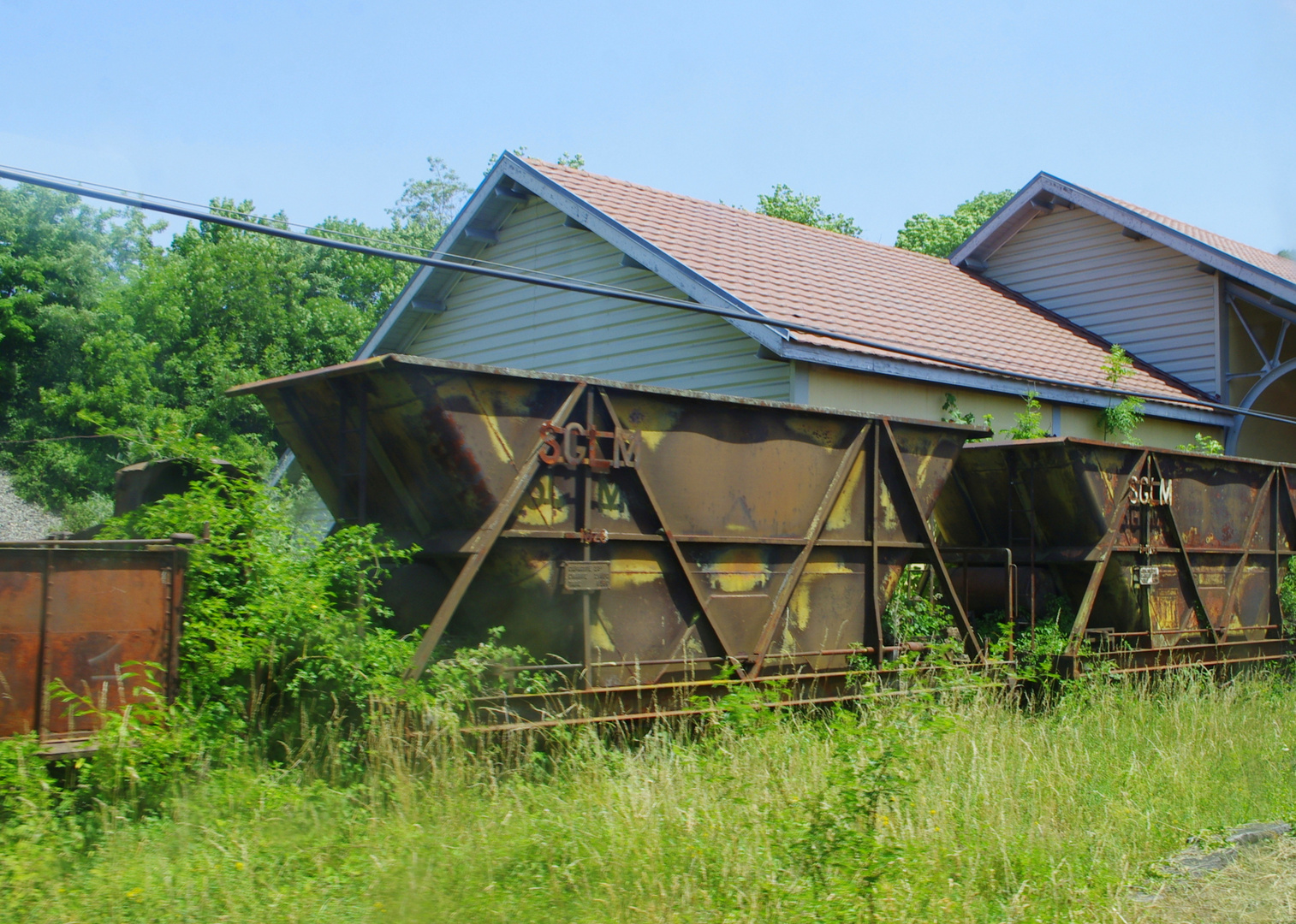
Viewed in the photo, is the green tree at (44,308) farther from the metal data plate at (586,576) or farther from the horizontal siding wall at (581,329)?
the metal data plate at (586,576)

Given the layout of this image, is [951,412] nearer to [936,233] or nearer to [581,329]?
[581,329]

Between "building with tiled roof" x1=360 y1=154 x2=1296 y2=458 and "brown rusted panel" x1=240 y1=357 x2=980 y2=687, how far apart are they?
3.09 m

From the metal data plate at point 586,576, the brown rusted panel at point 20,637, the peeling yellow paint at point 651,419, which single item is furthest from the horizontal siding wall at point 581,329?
the brown rusted panel at point 20,637

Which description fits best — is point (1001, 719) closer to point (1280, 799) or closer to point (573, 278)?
point (1280, 799)

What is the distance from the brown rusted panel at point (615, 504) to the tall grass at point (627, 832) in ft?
2.92

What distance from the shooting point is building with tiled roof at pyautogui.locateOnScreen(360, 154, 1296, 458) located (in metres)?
13.1

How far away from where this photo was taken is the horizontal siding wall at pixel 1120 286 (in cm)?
2003

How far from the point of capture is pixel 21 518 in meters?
34.9

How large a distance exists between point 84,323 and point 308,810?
39908 mm

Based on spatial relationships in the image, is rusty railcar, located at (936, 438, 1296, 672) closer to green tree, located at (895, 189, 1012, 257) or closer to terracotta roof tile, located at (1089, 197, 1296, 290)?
terracotta roof tile, located at (1089, 197, 1296, 290)

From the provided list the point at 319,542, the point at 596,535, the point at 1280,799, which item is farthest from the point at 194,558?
the point at 1280,799

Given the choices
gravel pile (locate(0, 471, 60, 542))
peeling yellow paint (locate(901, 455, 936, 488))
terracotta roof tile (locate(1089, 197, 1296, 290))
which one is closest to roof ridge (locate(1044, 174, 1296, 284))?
terracotta roof tile (locate(1089, 197, 1296, 290))

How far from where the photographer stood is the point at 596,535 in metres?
7.33

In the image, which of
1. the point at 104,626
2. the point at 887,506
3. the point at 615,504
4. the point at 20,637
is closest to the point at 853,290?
the point at 887,506
